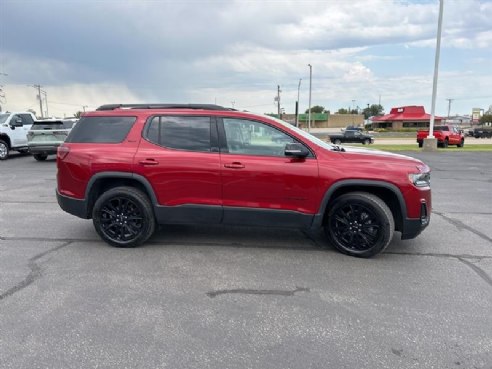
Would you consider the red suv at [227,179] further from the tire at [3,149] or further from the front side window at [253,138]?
the tire at [3,149]

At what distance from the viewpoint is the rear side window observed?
4.77 m

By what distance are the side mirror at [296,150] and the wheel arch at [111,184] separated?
5.73 feet

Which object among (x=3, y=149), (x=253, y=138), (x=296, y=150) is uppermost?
(x=253, y=138)

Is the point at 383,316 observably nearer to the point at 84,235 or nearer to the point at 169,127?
the point at 169,127

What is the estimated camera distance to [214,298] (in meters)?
3.45

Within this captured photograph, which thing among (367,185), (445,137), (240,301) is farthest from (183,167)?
(445,137)

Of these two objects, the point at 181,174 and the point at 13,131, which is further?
the point at 13,131

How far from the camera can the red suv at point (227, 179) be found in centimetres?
434

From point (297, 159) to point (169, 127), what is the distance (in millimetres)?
1665

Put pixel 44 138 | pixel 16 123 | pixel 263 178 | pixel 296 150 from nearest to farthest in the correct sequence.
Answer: pixel 296 150 < pixel 263 178 < pixel 44 138 < pixel 16 123

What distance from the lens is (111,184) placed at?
4867mm

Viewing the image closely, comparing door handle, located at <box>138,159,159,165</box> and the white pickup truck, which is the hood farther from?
the white pickup truck

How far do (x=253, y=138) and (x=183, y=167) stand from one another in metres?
0.92

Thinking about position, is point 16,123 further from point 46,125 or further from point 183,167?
point 183,167
